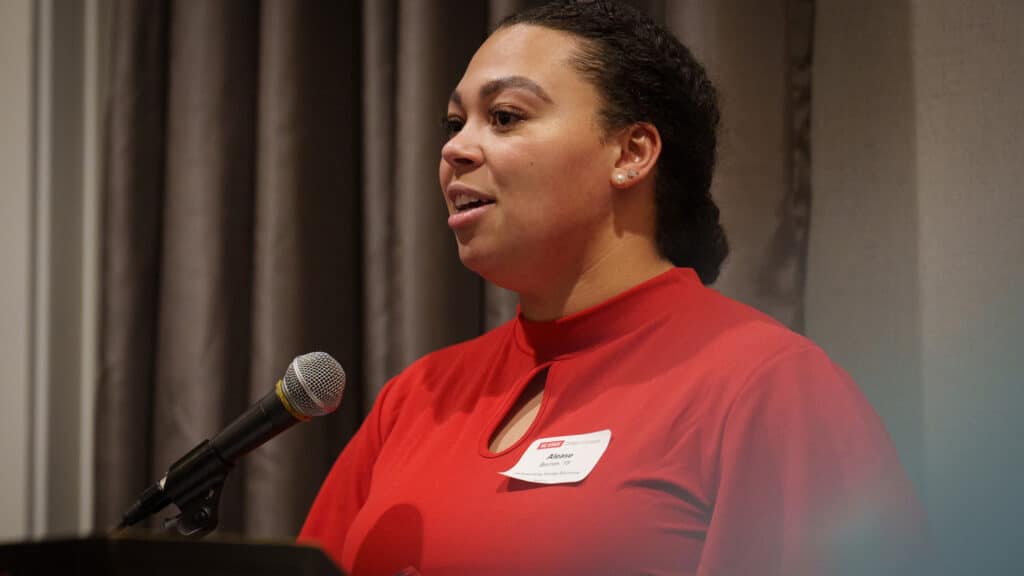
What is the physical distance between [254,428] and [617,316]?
520 millimetres

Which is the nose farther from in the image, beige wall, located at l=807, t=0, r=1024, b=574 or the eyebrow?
beige wall, located at l=807, t=0, r=1024, b=574

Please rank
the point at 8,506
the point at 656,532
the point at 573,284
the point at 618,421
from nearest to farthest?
the point at 656,532
the point at 618,421
the point at 573,284
the point at 8,506

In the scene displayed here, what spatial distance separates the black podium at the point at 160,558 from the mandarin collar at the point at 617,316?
71cm

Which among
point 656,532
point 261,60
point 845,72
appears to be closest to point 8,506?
point 261,60

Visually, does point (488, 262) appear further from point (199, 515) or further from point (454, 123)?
point (199, 515)

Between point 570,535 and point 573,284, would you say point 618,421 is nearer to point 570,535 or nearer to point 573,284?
point 570,535

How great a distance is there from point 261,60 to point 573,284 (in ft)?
3.52

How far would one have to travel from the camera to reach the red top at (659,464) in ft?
3.58

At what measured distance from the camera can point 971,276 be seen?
161cm

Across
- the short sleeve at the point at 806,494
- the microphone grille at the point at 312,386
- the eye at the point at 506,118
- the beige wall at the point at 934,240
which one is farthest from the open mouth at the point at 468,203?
the beige wall at the point at 934,240

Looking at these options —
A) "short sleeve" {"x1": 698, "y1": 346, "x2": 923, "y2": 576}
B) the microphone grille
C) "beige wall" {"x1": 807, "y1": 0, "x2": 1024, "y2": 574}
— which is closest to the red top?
"short sleeve" {"x1": 698, "y1": 346, "x2": 923, "y2": 576}

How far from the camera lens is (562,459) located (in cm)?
124

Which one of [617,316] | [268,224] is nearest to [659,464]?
[617,316]

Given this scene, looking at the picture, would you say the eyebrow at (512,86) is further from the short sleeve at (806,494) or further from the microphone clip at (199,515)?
the microphone clip at (199,515)
